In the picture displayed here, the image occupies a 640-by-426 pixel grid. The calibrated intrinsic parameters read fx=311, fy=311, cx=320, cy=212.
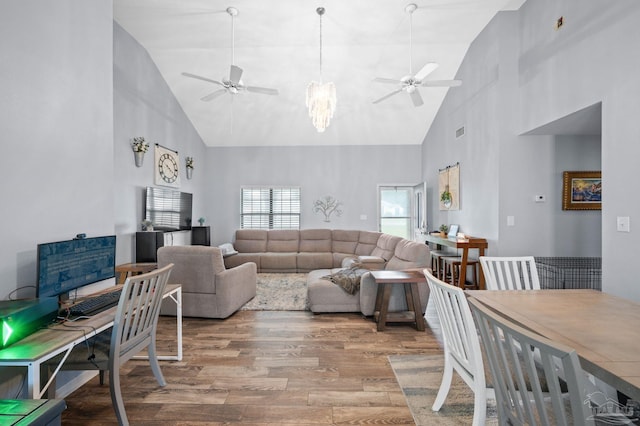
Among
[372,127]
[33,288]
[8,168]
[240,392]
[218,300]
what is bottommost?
[240,392]

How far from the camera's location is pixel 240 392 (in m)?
2.19

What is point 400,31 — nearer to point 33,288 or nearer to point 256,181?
point 256,181

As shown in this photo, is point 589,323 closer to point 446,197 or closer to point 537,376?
point 537,376

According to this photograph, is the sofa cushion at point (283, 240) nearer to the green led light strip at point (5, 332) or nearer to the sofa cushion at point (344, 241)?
the sofa cushion at point (344, 241)

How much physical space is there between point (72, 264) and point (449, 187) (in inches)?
220

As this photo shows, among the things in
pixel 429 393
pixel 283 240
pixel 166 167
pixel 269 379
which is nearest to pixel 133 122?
pixel 166 167

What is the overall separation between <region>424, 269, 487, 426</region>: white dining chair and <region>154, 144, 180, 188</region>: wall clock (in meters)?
5.01

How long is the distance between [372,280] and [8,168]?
325 cm

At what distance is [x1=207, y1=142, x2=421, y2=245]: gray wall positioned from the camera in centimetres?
765

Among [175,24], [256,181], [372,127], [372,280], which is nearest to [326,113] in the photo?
[372,280]

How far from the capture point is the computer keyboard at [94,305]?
1.83 metres

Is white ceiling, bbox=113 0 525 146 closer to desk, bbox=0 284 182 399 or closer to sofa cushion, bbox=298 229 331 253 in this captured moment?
sofa cushion, bbox=298 229 331 253

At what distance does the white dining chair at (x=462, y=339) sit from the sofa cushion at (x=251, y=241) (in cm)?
564

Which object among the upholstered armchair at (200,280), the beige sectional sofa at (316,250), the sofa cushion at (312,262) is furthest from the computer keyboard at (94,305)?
the sofa cushion at (312,262)
